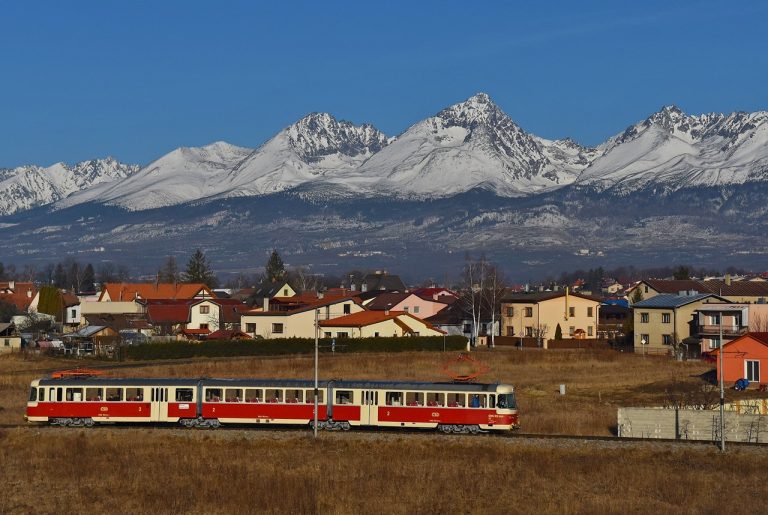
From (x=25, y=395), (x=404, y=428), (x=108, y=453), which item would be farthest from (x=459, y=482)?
(x=25, y=395)

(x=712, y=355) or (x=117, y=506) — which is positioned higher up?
(x=712, y=355)

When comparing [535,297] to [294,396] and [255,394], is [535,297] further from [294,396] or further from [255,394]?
[255,394]

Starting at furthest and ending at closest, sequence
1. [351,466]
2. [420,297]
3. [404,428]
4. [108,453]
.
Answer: [420,297], [404,428], [108,453], [351,466]

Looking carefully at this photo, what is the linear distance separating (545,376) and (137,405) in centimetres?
3284

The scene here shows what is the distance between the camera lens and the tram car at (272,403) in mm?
54875

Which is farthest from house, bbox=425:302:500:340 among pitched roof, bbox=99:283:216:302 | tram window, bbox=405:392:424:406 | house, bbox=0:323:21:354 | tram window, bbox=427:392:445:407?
tram window, bbox=427:392:445:407

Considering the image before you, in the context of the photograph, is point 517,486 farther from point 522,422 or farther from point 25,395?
point 25,395

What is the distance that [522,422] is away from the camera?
60031 millimetres

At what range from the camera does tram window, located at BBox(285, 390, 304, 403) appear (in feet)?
185

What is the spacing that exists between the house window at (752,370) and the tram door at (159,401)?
34.8 metres

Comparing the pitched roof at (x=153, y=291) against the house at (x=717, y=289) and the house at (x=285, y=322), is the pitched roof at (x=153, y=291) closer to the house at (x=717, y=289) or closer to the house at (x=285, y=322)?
the house at (x=285, y=322)

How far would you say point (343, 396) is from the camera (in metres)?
56.3

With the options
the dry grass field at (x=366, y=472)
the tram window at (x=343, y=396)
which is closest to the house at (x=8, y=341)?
the dry grass field at (x=366, y=472)

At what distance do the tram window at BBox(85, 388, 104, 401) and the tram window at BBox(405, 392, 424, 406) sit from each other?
13980mm
